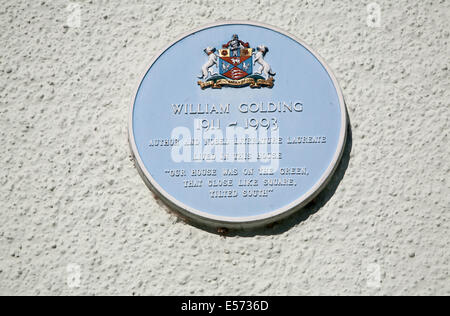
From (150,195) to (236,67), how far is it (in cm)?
75

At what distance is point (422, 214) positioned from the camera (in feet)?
8.54

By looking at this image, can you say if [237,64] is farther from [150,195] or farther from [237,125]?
[150,195]

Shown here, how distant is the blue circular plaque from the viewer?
2.60 meters

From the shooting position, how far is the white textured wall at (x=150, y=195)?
2.56 metres

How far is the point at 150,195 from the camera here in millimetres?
2674

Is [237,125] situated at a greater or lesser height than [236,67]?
lesser

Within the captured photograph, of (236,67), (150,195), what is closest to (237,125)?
(236,67)

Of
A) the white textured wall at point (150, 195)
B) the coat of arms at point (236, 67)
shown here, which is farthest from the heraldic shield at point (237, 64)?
the white textured wall at point (150, 195)

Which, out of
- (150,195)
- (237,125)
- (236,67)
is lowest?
(150,195)

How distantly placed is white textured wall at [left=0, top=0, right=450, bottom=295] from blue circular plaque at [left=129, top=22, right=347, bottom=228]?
0.32ft

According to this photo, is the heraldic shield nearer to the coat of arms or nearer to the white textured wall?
the coat of arms

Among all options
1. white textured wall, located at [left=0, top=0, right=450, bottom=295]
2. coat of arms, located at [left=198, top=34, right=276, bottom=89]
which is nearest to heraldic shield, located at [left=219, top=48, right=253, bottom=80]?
coat of arms, located at [left=198, top=34, right=276, bottom=89]
